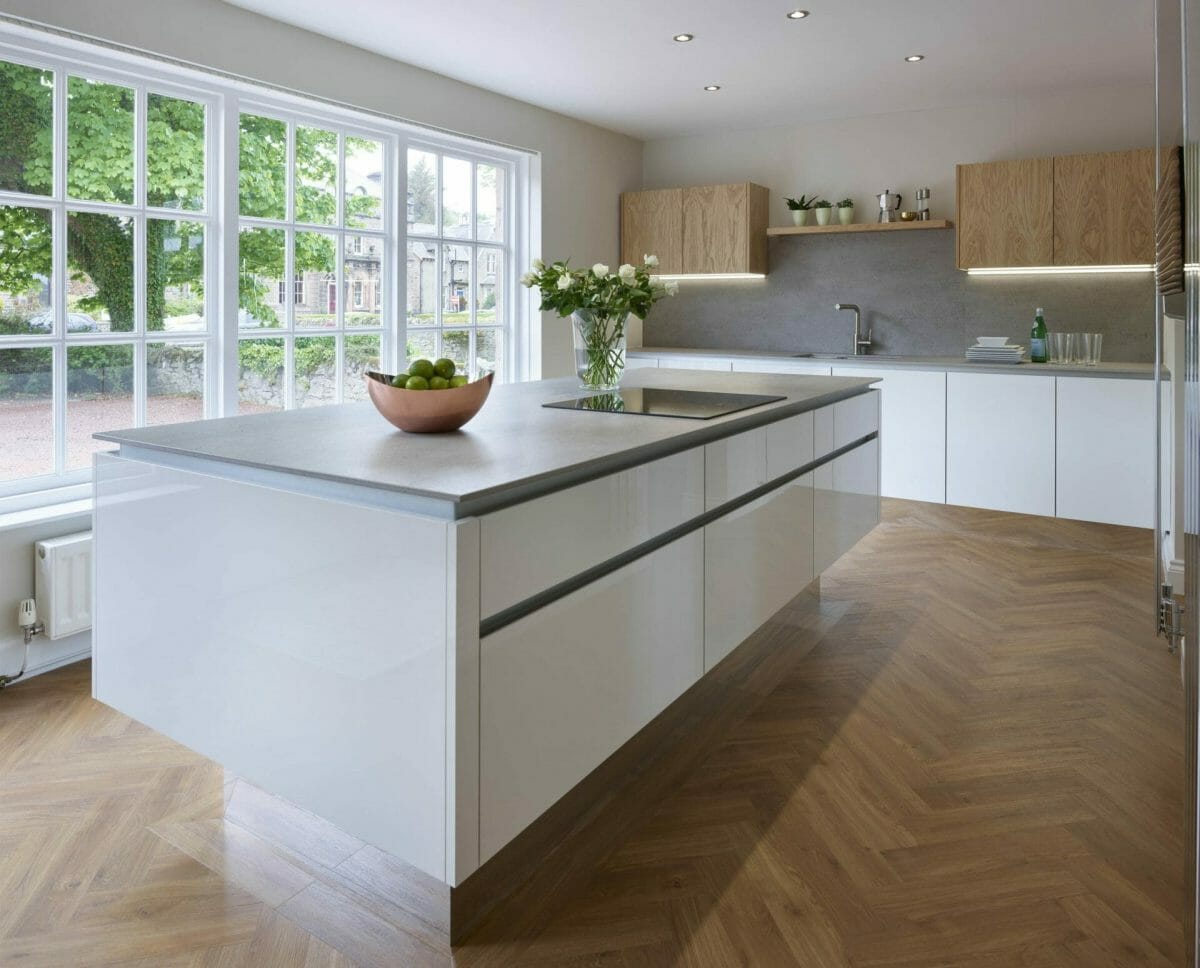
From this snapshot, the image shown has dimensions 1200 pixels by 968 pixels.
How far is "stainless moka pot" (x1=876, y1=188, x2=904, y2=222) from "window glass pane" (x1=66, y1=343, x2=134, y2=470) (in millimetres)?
4388

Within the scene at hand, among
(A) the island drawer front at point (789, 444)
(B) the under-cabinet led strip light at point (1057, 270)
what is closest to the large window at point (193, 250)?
(A) the island drawer front at point (789, 444)

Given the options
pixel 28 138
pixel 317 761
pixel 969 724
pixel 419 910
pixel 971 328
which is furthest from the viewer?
pixel 971 328

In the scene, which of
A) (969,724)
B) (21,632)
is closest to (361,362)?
(21,632)

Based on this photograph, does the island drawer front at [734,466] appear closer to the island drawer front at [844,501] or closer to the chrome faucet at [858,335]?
the island drawer front at [844,501]

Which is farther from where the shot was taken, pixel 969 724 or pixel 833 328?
pixel 833 328

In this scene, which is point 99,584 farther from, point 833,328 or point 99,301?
point 833,328

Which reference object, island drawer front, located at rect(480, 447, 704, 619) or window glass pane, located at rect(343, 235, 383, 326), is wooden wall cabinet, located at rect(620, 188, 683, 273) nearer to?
window glass pane, located at rect(343, 235, 383, 326)

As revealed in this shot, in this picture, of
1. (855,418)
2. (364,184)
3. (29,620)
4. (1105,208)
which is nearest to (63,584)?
(29,620)

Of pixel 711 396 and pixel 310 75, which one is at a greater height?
pixel 310 75

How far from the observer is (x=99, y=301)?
3.64m

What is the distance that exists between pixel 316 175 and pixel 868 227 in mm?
3326

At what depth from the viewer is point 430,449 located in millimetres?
2045

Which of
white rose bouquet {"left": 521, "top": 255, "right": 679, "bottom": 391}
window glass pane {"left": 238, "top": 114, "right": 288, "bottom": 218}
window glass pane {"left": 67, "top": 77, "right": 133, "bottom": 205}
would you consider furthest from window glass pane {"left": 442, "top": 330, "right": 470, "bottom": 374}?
white rose bouquet {"left": 521, "top": 255, "right": 679, "bottom": 391}

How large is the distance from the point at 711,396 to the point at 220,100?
8.47 feet
